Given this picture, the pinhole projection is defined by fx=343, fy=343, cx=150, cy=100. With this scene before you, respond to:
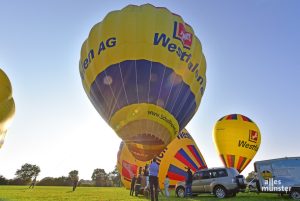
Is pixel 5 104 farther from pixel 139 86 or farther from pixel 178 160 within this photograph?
pixel 178 160

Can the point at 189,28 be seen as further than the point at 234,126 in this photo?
No

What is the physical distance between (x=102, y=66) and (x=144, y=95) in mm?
2525

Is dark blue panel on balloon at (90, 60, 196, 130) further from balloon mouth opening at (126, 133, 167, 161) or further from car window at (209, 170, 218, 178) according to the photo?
car window at (209, 170, 218, 178)

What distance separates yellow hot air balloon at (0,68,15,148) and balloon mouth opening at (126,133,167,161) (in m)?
5.93

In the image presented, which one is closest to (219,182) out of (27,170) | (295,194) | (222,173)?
(222,173)

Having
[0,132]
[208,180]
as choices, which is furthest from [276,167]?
[0,132]

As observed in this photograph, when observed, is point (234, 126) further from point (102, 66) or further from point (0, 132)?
point (0, 132)

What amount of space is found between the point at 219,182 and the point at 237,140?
10.4m

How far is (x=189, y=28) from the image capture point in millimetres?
17703

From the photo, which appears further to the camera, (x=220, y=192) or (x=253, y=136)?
(x=253, y=136)

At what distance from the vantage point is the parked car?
1802 cm

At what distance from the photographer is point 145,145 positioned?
1614 cm

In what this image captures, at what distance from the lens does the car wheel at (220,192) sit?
18.1m

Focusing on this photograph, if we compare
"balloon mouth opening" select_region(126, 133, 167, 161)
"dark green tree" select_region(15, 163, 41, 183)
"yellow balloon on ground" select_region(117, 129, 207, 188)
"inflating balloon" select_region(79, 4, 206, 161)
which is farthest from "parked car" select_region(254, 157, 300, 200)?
"dark green tree" select_region(15, 163, 41, 183)
